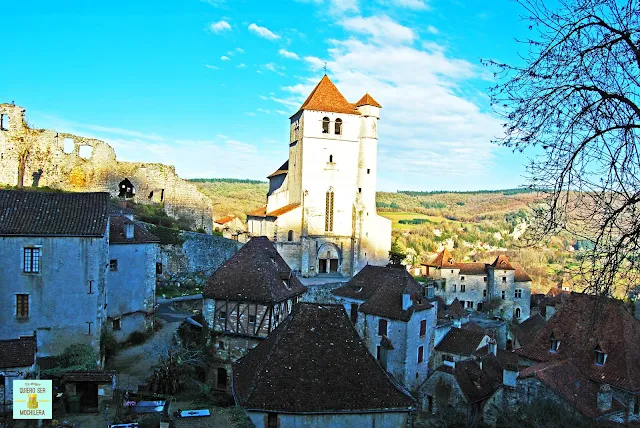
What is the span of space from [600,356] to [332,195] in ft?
91.3

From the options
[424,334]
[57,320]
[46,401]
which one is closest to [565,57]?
[46,401]

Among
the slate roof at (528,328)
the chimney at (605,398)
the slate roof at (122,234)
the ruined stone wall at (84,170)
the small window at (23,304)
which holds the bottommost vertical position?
the slate roof at (528,328)

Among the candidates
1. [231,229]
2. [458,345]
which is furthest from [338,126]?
[458,345]

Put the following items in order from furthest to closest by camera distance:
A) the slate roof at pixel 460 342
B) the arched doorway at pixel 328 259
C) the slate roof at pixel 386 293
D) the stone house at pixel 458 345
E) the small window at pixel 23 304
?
the arched doorway at pixel 328 259 → the slate roof at pixel 460 342 → the stone house at pixel 458 345 → the slate roof at pixel 386 293 → the small window at pixel 23 304

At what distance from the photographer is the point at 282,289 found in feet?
78.6

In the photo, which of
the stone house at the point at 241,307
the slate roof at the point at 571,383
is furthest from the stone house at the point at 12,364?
the slate roof at the point at 571,383

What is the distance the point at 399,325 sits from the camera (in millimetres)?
27391

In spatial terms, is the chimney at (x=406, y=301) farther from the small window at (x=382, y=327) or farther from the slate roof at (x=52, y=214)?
the slate roof at (x=52, y=214)

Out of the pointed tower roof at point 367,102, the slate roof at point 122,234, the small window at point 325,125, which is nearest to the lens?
the slate roof at point 122,234

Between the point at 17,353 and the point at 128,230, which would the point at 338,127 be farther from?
the point at 17,353

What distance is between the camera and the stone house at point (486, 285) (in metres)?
54.6

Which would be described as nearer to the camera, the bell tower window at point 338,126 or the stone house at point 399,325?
the stone house at point 399,325

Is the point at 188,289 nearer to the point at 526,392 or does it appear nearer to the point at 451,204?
the point at 526,392

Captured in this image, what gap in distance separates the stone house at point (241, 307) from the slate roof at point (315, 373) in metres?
5.23
